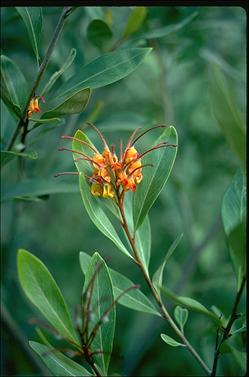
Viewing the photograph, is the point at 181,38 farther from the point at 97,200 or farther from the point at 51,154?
the point at 97,200

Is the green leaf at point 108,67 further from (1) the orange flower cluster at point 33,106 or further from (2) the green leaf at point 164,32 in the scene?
(2) the green leaf at point 164,32

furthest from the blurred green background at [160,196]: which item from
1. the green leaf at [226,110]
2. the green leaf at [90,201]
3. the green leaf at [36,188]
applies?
the green leaf at [226,110]

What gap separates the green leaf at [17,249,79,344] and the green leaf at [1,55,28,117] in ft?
0.62

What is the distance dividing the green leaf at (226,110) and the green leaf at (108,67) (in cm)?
22

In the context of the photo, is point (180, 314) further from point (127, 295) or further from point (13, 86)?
point (13, 86)

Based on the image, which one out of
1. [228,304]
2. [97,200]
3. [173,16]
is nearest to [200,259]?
[228,304]

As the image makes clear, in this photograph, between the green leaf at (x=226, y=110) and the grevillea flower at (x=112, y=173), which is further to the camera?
the grevillea flower at (x=112, y=173)

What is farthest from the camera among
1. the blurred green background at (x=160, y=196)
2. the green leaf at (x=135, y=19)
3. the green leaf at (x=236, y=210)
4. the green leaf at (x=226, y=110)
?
the blurred green background at (x=160, y=196)

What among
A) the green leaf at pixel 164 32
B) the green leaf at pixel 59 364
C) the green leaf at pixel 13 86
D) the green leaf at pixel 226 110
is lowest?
the green leaf at pixel 59 364

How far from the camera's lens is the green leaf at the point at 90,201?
23.7 inches

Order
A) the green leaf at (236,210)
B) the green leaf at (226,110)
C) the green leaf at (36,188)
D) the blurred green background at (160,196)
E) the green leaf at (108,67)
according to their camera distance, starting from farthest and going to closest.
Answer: the blurred green background at (160,196) → the green leaf at (36,188) → the green leaf at (108,67) → the green leaf at (236,210) → the green leaf at (226,110)

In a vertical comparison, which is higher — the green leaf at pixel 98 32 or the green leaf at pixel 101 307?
the green leaf at pixel 98 32

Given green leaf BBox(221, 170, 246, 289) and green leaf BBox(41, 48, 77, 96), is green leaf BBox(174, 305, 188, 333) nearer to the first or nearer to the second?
green leaf BBox(221, 170, 246, 289)

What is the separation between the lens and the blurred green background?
1.01 m
